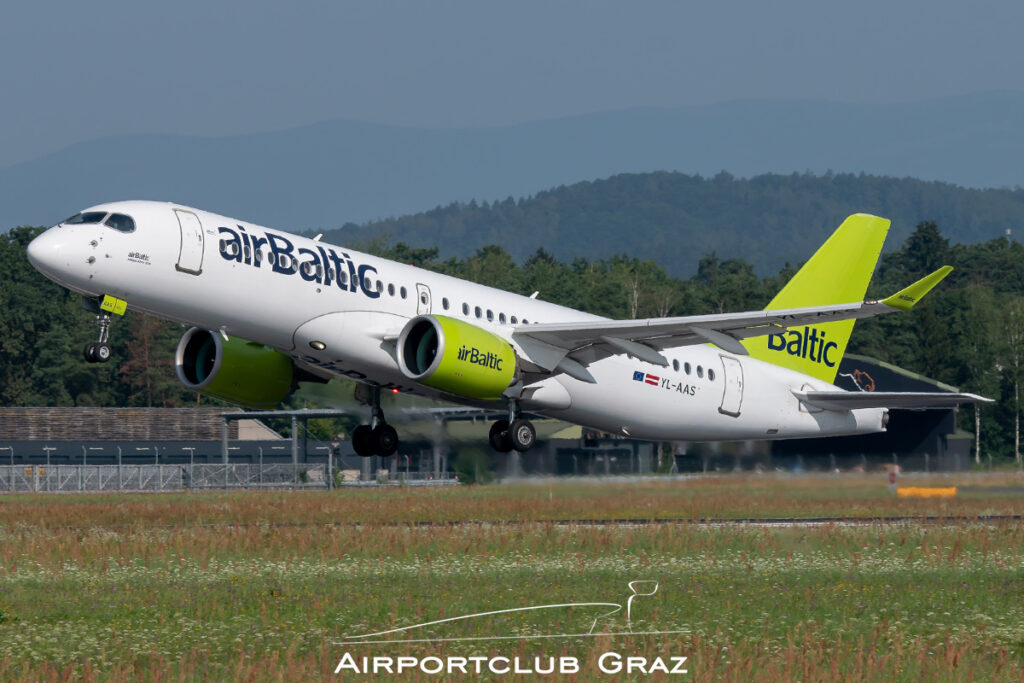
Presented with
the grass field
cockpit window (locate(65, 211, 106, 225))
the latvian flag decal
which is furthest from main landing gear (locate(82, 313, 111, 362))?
the latvian flag decal

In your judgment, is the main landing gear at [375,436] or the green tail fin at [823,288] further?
the green tail fin at [823,288]

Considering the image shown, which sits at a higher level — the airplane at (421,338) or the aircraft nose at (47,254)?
the aircraft nose at (47,254)

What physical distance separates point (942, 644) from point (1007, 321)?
84259mm

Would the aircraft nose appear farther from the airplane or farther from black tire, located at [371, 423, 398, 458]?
black tire, located at [371, 423, 398, 458]

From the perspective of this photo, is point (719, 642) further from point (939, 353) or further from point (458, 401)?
point (939, 353)

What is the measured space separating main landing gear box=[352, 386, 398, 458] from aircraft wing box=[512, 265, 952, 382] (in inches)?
168

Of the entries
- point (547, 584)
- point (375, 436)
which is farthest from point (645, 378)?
point (547, 584)

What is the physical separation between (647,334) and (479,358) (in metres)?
4.05

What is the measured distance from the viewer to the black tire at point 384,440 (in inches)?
1330

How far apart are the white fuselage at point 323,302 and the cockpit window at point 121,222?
131 mm

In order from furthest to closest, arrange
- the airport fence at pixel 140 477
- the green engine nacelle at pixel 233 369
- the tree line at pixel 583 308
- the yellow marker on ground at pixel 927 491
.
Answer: the tree line at pixel 583 308, the airport fence at pixel 140 477, the yellow marker on ground at pixel 927 491, the green engine nacelle at pixel 233 369

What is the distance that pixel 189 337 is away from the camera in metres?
33.4

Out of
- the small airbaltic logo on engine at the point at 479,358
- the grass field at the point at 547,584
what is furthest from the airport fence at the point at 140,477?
the small airbaltic logo on engine at the point at 479,358

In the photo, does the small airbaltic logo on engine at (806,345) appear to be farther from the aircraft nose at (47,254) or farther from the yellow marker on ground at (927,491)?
the aircraft nose at (47,254)
